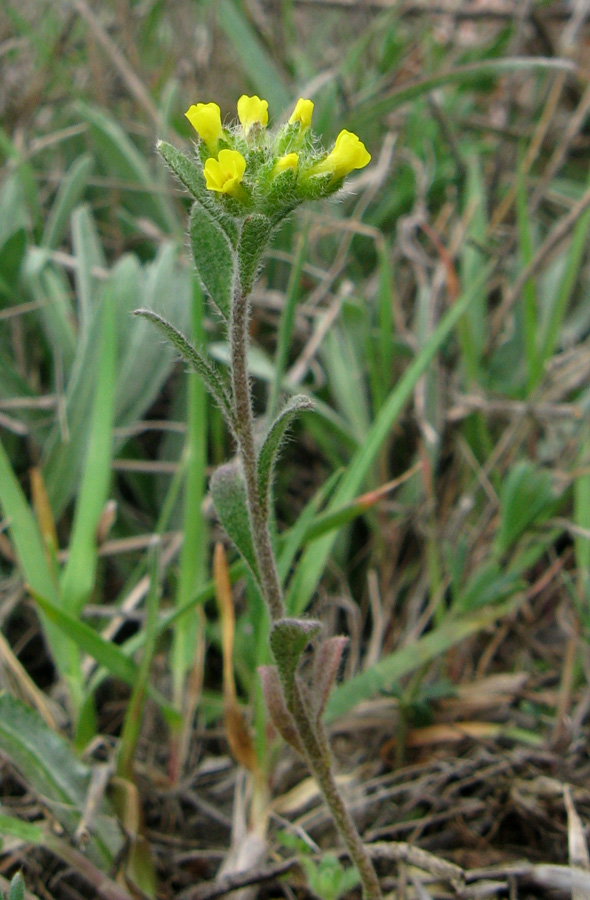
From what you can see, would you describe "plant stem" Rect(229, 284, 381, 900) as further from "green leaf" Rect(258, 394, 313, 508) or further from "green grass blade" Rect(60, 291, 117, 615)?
"green grass blade" Rect(60, 291, 117, 615)

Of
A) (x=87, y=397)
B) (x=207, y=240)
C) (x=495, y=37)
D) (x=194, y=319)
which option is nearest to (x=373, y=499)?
(x=194, y=319)

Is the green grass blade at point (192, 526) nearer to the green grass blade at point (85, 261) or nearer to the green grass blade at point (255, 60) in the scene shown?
the green grass blade at point (85, 261)

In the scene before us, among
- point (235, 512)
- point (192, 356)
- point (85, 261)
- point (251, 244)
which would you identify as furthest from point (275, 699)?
point (85, 261)

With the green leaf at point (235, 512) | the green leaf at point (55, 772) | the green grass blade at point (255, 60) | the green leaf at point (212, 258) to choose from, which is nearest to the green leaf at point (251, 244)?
the green leaf at point (212, 258)

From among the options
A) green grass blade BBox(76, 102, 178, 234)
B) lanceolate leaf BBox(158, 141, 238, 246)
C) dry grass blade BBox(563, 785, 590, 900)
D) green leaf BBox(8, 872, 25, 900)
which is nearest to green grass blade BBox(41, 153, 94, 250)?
green grass blade BBox(76, 102, 178, 234)

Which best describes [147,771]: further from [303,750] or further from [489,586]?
[489,586]

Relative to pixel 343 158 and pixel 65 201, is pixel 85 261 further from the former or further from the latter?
pixel 343 158
